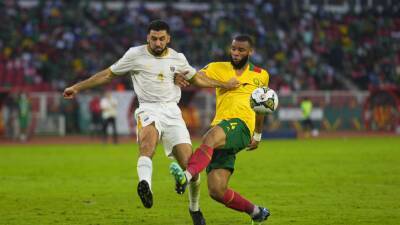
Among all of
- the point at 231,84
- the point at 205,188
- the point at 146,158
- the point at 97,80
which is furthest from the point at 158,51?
the point at 205,188

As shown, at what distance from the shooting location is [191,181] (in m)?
11.1

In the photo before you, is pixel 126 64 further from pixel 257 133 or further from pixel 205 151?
pixel 257 133

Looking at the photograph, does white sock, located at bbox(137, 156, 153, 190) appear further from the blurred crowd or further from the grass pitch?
the blurred crowd

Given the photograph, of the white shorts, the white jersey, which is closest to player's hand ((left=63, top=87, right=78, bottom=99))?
the white jersey

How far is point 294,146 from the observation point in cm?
3069

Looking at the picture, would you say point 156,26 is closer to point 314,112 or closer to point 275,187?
point 275,187

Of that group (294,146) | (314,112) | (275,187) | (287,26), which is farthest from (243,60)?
(287,26)

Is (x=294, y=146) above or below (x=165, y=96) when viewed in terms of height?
below

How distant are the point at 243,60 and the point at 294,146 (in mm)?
19684

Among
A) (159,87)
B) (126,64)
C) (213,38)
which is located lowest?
(213,38)

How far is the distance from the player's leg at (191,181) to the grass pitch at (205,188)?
1.50 ft

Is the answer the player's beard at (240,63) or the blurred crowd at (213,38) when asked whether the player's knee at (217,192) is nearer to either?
the player's beard at (240,63)

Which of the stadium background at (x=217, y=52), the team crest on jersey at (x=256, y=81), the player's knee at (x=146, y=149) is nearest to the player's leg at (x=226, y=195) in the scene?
the player's knee at (x=146, y=149)

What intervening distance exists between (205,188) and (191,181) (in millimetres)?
5507
